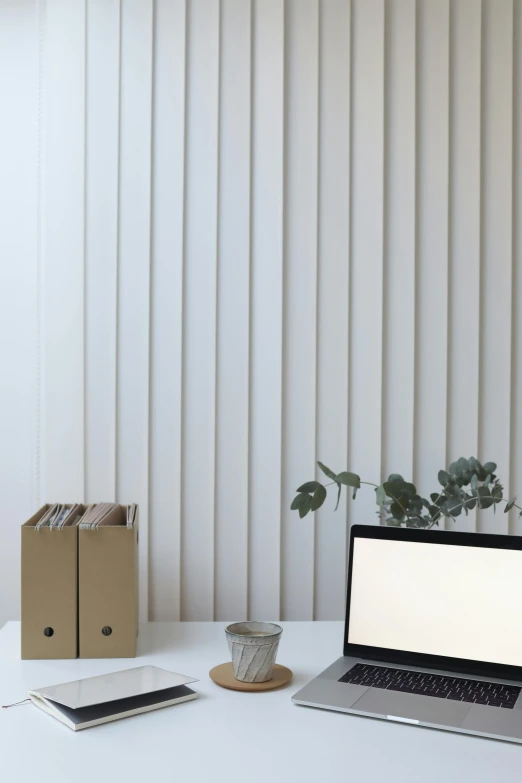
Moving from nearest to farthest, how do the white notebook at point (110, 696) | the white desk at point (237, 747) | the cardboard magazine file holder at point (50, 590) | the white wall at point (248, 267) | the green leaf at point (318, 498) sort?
the white desk at point (237, 747) < the white notebook at point (110, 696) < the cardboard magazine file holder at point (50, 590) < the green leaf at point (318, 498) < the white wall at point (248, 267)

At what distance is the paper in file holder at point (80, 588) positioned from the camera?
1134mm

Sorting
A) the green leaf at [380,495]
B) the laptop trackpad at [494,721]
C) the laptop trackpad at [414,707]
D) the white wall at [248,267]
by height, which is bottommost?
the laptop trackpad at [414,707]

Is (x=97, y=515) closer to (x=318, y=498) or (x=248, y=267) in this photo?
(x=318, y=498)

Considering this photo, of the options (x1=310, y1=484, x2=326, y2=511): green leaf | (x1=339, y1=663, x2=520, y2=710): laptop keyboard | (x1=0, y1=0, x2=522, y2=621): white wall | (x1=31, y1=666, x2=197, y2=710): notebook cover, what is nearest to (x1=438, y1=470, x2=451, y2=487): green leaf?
(x1=0, y1=0, x2=522, y2=621): white wall

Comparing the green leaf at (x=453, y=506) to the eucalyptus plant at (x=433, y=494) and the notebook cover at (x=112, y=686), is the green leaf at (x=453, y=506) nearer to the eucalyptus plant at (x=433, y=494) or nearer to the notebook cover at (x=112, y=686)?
the eucalyptus plant at (x=433, y=494)

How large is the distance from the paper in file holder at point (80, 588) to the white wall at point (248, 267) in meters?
0.27

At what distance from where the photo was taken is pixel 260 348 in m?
1.43

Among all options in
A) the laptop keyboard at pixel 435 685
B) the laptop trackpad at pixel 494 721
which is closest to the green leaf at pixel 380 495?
the laptop keyboard at pixel 435 685

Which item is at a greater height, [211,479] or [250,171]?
[250,171]

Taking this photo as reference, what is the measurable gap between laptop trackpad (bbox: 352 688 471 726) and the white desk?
2 centimetres

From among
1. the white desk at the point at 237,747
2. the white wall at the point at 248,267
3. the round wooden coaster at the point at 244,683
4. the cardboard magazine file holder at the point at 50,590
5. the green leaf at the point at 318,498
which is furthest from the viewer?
the white wall at the point at 248,267

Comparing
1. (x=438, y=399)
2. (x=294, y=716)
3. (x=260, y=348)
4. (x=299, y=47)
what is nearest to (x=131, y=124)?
(x=299, y=47)

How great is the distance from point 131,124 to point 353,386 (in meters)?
0.67

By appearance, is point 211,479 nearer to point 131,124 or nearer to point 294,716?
point 294,716
